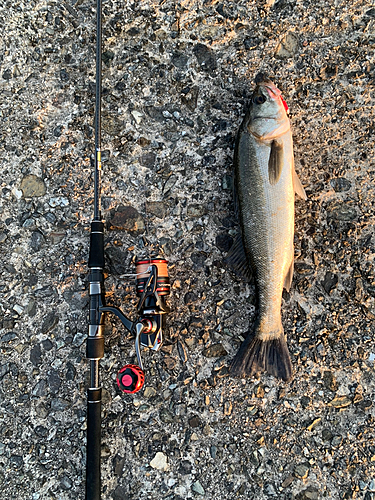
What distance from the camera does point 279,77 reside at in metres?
2.48

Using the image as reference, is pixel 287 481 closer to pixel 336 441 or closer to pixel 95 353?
pixel 336 441

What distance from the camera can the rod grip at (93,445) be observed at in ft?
6.91

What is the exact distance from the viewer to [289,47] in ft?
8.16

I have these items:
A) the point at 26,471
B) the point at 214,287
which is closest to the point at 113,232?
the point at 214,287

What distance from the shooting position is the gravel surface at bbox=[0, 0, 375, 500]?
2293 millimetres

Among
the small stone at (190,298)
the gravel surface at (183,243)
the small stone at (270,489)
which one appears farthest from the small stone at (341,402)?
the small stone at (190,298)

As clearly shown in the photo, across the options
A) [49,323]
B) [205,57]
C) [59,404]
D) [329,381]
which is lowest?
[59,404]

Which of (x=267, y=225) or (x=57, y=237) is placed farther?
(x=57, y=237)

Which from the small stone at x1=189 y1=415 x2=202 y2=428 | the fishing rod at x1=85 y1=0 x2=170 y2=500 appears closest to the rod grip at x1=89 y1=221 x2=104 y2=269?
the fishing rod at x1=85 y1=0 x2=170 y2=500

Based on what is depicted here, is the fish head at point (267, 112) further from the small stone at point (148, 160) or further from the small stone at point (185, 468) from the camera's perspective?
the small stone at point (185, 468)

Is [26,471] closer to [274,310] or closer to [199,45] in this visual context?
[274,310]

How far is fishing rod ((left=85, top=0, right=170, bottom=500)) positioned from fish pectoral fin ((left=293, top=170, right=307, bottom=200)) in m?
0.94

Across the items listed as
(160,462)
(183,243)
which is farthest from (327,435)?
(183,243)

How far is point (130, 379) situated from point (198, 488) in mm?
801
